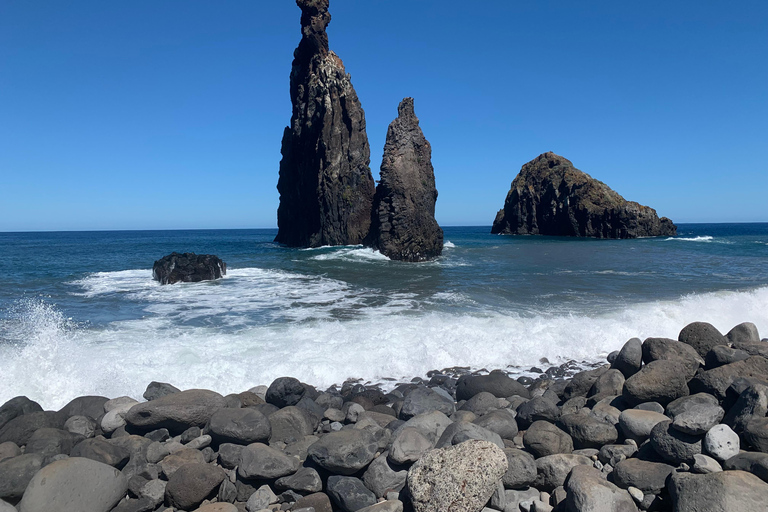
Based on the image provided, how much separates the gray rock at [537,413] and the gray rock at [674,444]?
146cm

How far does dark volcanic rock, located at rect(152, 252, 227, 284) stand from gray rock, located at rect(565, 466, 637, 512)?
788 inches

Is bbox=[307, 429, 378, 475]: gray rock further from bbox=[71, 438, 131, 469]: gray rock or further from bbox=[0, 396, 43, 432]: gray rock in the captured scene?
bbox=[0, 396, 43, 432]: gray rock

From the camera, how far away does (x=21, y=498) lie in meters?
4.39

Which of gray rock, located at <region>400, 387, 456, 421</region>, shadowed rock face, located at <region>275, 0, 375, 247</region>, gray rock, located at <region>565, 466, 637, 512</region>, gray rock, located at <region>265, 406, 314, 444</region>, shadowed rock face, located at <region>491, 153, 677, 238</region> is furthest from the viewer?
shadowed rock face, located at <region>491, 153, 677, 238</region>

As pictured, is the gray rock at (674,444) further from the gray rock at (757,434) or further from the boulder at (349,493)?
the boulder at (349,493)

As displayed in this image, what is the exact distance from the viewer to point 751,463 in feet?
12.7

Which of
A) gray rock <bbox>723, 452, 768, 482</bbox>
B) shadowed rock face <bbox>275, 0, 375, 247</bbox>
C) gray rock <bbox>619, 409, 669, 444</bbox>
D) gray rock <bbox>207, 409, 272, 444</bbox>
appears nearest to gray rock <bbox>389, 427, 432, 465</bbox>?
gray rock <bbox>207, 409, 272, 444</bbox>

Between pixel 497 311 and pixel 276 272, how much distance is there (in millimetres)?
15312

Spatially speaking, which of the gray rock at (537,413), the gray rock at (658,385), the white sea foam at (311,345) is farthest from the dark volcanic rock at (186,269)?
the gray rock at (658,385)

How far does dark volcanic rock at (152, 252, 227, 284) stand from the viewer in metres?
20.9

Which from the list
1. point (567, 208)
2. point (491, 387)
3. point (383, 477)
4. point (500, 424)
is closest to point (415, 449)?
point (383, 477)

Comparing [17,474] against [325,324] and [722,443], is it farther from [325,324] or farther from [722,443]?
[325,324]

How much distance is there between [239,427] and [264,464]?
0.81 metres

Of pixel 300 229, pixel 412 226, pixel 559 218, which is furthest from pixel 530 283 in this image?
pixel 559 218
